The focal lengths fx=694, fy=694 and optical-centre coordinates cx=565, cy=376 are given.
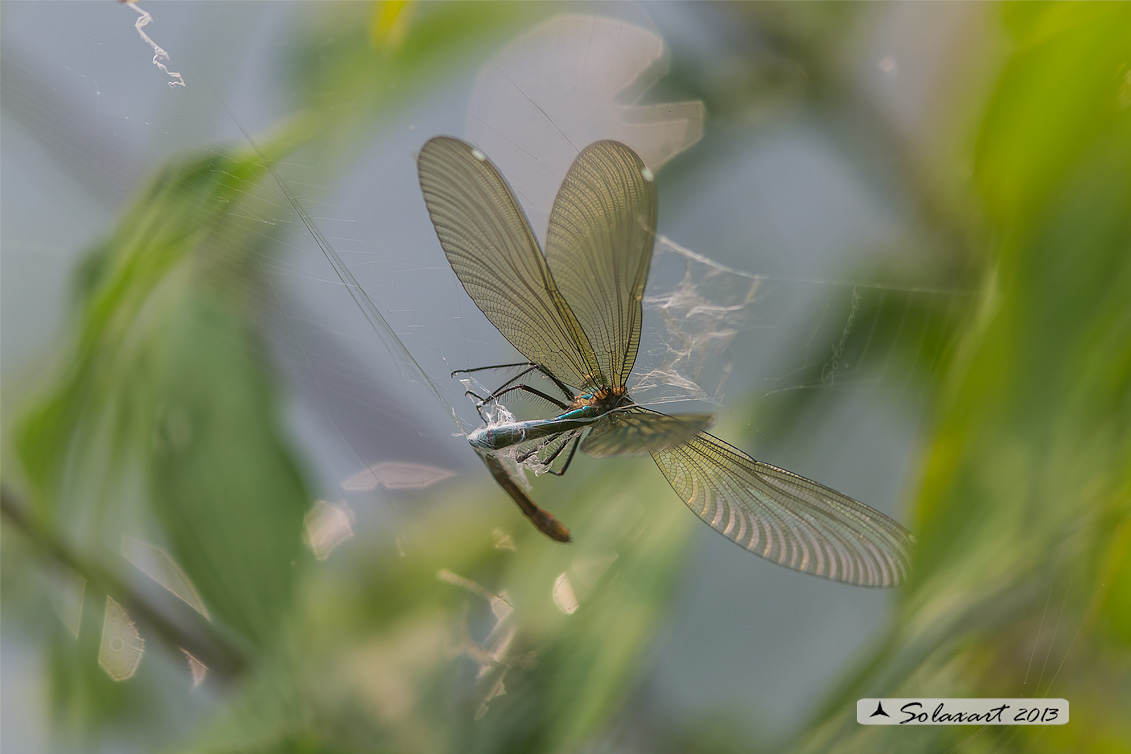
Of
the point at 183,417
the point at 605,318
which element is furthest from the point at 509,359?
the point at 183,417

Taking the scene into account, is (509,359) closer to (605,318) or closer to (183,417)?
(605,318)

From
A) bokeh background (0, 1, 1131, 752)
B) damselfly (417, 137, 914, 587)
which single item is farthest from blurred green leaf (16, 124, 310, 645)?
damselfly (417, 137, 914, 587)

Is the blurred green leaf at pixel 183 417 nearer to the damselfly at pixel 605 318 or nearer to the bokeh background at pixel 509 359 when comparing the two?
the bokeh background at pixel 509 359

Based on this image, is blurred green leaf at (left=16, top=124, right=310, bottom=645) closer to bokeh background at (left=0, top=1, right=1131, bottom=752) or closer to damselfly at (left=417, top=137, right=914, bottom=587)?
bokeh background at (left=0, top=1, right=1131, bottom=752)

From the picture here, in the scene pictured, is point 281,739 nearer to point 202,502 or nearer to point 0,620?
point 202,502

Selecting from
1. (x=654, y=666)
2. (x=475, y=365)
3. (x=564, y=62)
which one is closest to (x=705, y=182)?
(x=564, y=62)
